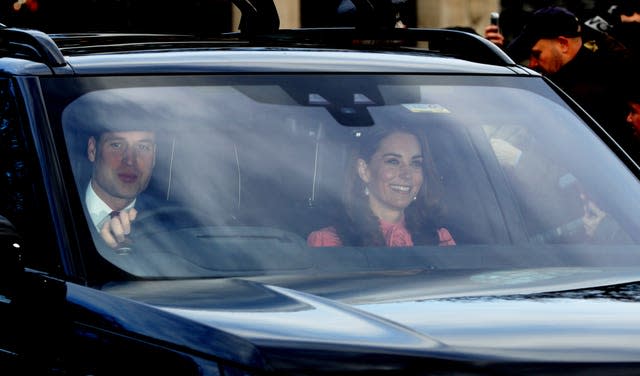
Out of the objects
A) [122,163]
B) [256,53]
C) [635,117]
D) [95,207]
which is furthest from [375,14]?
[635,117]

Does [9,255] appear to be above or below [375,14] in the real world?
below

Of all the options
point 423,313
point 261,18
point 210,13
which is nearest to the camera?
point 423,313

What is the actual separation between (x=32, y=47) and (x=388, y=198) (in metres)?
1.01

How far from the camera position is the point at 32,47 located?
4.62 metres

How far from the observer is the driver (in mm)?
4305

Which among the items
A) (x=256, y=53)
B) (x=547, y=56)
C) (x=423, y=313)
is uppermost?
(x=256, y=53)

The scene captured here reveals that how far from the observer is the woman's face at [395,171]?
15.5 feet

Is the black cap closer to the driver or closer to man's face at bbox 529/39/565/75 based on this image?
man's face at bbox 529/39/565/75

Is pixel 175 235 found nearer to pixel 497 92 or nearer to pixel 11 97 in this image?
pixel 11 97

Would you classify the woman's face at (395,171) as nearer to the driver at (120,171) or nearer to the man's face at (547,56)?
the driver at (120,171)

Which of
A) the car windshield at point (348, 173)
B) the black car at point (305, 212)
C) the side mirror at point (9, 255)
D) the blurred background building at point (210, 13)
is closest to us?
the black car at point (305, 212)

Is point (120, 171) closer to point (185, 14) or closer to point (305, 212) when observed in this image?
point (305, 212)

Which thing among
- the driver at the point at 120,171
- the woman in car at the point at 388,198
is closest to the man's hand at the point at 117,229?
the driver at the point at 120,171

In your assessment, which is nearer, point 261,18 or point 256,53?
point 256,53
